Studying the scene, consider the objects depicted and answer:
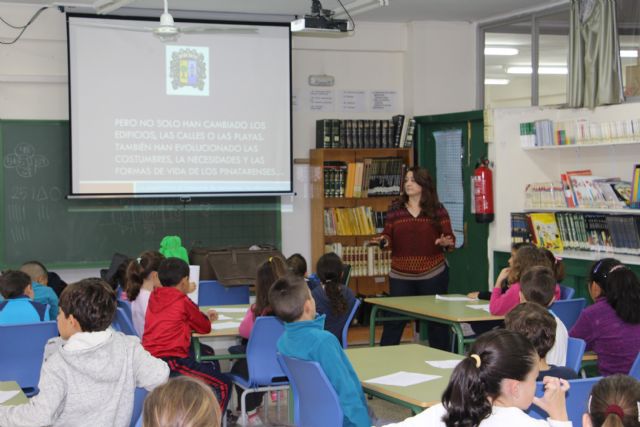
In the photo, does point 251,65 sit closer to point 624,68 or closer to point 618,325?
point 624,68

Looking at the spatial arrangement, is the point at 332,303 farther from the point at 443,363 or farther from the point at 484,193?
the point at 484,193

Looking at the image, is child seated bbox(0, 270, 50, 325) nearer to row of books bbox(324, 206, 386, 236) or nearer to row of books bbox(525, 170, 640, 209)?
row of books bbox(324, 206, 386, 236)

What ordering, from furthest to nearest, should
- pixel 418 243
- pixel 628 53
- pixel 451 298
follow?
pixel 628 53
pixel 418 243
pixel 451 298

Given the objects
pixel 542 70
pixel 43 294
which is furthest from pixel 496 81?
pixel 43 294

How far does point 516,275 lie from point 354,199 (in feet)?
12.0

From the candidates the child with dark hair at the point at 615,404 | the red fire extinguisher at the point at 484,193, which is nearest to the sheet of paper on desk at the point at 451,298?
the red fire extinguisher at the point at 484,193

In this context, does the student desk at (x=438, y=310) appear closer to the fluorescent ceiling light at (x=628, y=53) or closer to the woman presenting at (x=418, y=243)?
the woman presenting at (x=418, y=243)

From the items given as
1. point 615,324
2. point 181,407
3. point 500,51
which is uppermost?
point 500,51

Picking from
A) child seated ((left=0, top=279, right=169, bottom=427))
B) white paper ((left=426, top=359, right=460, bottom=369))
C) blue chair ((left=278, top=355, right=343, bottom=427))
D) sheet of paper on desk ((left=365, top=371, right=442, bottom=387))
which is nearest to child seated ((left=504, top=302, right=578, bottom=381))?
sheet of paper on desk ((left=365, top=371, right=442, bottom=387))

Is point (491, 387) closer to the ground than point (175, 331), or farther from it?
farther from it

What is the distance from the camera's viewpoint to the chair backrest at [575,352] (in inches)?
160

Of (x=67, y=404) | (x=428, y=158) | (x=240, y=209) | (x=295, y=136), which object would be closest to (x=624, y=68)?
(x=428, y=158)

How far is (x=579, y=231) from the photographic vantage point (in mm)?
7391

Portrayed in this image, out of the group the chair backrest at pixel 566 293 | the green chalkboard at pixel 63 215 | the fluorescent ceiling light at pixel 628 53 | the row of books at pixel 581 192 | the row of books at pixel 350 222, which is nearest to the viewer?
the chair backrest at pixel 566 293
